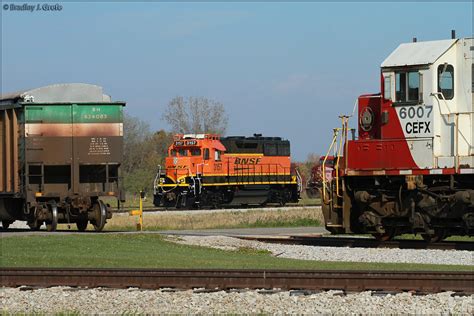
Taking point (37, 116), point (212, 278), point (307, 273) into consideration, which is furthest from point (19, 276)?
point (37, 116)

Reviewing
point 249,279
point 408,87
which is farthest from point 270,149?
point 249,279

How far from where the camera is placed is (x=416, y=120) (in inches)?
822

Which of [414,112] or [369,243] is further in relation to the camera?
[369,243]

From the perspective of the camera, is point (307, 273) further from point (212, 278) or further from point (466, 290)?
point (466, 290)

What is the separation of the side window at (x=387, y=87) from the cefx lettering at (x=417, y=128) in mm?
776

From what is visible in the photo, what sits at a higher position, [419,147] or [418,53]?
[418,53]

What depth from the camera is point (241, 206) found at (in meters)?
50.9

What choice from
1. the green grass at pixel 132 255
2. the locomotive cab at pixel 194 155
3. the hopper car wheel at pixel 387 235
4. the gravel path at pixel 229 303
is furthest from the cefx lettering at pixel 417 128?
the locomotive cab at pixel 194 155

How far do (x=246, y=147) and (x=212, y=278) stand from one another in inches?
1430

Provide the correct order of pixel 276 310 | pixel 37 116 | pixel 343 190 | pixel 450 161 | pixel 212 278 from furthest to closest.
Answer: pixel 37 116
pixel 343 190
pixel 450 161
pixel 212 278
pixel 276 310

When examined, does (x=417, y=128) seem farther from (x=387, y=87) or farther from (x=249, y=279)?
(x=249, y=279)

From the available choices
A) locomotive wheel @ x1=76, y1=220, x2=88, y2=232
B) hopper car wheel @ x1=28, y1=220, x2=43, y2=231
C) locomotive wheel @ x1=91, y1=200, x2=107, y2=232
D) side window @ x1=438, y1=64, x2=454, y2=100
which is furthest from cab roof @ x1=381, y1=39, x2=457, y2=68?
hopper car wheel @ x1=28, y1=220, x2=43, y2=231

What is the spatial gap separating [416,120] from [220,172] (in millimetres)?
27931

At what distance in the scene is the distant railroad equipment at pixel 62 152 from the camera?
26984 millimetres
